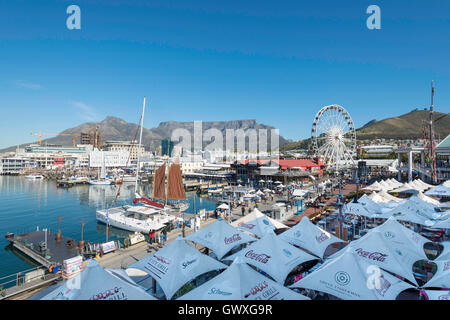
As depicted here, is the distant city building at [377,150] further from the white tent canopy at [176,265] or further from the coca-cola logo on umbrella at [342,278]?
the white tent canopy at [176,265]

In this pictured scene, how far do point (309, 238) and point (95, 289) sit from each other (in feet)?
33.7

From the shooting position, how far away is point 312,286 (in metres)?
8.37

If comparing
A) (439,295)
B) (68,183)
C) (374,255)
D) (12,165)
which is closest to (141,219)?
(374,255)

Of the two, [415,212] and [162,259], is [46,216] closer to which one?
[162,259]

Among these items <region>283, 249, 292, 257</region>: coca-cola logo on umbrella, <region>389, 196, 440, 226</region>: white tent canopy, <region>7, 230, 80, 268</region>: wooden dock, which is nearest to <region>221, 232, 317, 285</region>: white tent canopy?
<region>283, 249, 292, 257</region>: coca-cola logo on umbrella

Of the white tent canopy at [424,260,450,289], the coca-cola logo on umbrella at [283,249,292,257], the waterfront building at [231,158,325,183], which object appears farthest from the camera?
the waterfront building at [231,158,325,183]

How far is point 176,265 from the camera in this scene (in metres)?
9.63

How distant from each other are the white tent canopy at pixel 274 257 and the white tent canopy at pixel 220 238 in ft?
5.65

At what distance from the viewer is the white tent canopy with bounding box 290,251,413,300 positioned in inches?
304

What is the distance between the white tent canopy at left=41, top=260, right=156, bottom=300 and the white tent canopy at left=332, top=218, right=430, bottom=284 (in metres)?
7.46

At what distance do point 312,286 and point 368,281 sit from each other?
1.73 meters

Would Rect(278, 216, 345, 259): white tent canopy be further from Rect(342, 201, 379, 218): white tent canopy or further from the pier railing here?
the pier railing
